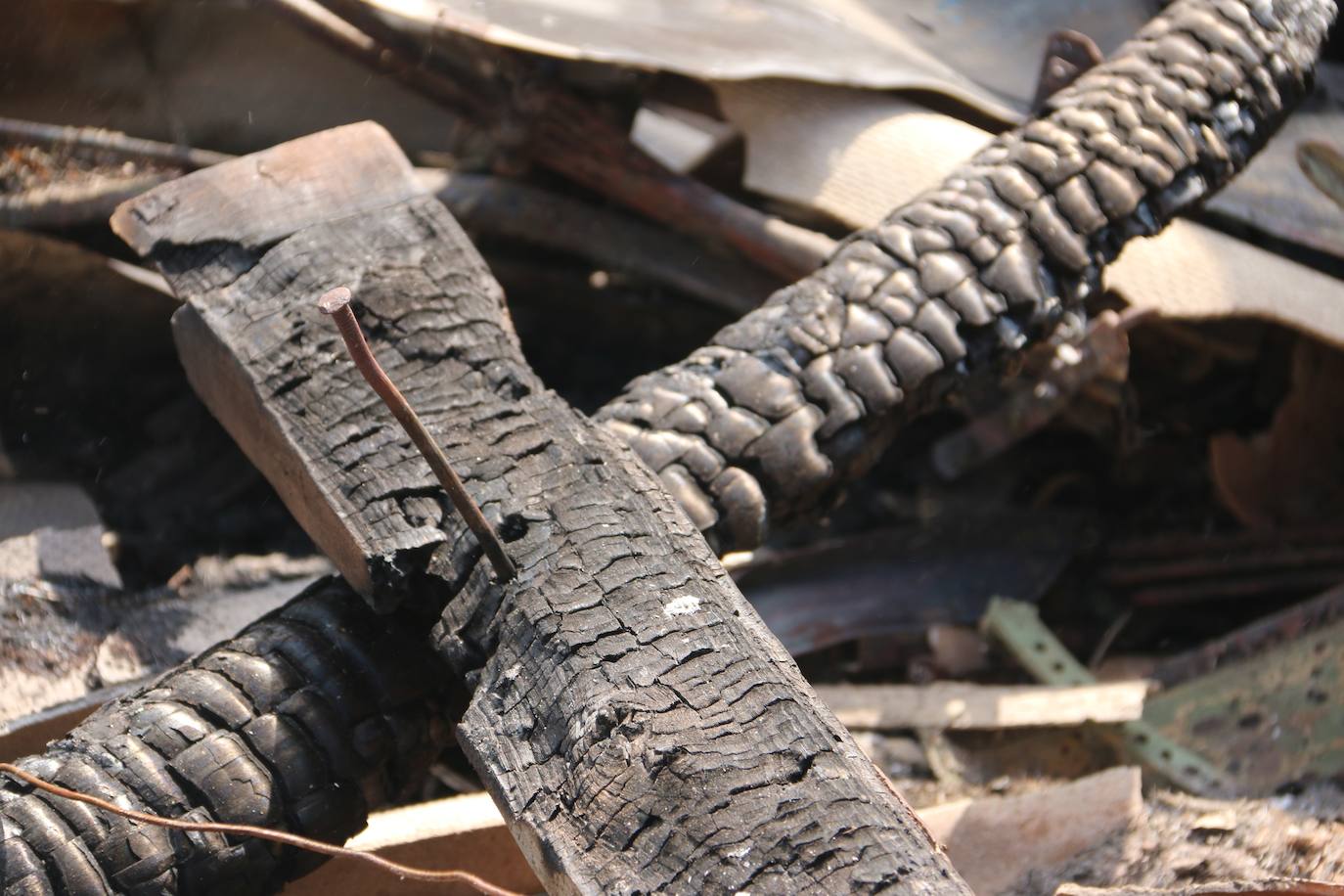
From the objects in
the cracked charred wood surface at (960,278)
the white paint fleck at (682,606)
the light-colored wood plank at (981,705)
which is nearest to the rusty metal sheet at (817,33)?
the cracked charred wood surface at (960,278)

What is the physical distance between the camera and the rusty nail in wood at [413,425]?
0.94m

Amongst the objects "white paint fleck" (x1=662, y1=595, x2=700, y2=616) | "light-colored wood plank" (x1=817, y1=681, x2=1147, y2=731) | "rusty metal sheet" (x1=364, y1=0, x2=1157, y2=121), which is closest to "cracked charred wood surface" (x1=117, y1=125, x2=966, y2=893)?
"white paint fleck" (x1=662, y1=595, x2=700, y2=616)

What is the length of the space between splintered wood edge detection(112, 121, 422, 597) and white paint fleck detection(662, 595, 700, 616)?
13.6 inches

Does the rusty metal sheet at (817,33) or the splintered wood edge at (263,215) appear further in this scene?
the rusty metal sheet at (817,33)

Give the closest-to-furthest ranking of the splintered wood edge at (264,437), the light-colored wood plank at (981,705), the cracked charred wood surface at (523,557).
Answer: the cracked charred wood surface at (523,557) → the splintered wood edge at (264,437) → the light-colored wood plank at (981,705)

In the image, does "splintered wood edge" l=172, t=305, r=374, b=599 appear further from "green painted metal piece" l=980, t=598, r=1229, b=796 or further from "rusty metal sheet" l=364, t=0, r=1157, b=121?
"green painted metal piece" l=980, t=598, r=1229, b=796

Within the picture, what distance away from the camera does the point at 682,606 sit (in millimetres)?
1048

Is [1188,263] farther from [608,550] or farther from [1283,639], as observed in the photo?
[608,550]

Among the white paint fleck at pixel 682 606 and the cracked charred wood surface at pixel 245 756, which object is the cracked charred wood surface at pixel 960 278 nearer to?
the white paint fleck at pixel 682 606

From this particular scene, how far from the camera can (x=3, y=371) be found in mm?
2234

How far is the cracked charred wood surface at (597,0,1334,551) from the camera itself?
1.37 m

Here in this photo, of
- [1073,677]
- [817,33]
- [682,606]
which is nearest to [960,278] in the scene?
[682,606]

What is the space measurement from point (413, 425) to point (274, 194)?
485mm

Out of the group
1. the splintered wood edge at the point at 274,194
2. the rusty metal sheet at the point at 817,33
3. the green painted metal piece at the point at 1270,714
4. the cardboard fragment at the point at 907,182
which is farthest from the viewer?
the cardboard fragment at the point at 907,182
